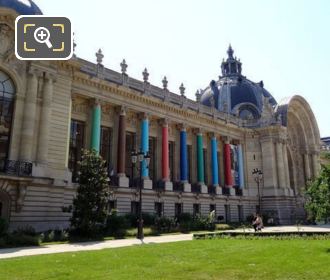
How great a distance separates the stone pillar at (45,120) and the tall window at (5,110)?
7.27 ft

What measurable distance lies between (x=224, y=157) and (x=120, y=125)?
19681 millimetres

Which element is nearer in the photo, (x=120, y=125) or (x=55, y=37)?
(x=55, y=37)

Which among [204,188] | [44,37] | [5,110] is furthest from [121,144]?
[44,37]

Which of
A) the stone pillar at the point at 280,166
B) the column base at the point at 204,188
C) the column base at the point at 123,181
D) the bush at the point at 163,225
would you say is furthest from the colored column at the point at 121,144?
the stone pillar at the point at 280,166

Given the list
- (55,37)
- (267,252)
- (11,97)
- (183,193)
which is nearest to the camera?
(55,37)

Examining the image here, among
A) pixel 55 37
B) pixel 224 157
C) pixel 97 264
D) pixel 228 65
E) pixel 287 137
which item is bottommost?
pixel 97 264

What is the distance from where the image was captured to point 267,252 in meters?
15.5

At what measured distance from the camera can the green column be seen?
3434cm

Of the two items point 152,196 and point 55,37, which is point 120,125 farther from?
point 55,37

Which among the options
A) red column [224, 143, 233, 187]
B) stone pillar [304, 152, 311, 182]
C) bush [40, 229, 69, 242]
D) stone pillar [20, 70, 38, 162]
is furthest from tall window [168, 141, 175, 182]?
stone pillar [304, 152, 311, 182]

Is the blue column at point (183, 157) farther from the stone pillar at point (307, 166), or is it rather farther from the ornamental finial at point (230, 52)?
the ornamental finial at point (230, 52)

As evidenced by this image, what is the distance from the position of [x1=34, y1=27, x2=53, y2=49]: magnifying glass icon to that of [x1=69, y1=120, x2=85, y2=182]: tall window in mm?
23766

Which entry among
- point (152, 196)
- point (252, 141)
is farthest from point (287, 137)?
point (152, 196)

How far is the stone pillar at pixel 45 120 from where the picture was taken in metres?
27.5
